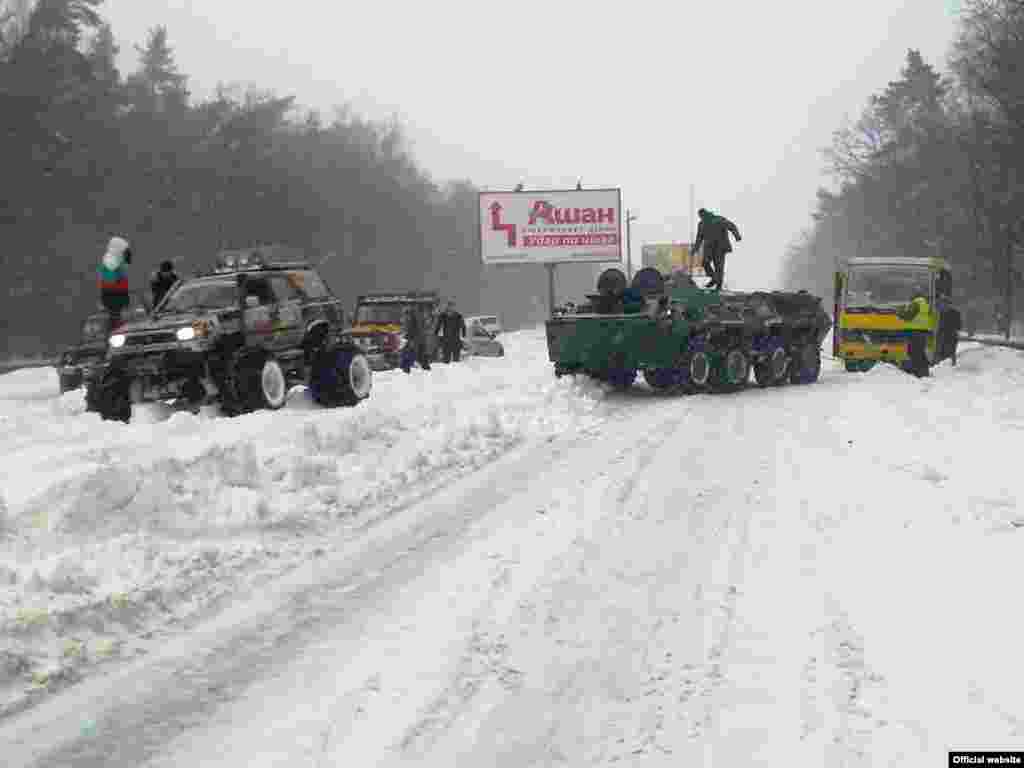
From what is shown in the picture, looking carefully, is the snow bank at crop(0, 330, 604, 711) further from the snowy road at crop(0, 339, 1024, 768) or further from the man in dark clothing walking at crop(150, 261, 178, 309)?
the man in dark clothing walking at crop(150, 261, 178, 309)

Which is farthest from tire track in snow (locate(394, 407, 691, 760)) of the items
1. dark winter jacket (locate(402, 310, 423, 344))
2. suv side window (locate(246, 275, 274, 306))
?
dark winter jacket (locate(402, 310, 423, 344))

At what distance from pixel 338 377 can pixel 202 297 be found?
2076 mm

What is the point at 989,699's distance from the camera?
12.5ft

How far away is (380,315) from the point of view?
23.6 meters

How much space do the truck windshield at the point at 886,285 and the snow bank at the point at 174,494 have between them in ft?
32.6

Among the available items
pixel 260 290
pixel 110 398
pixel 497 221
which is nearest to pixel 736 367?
pixel 260 290

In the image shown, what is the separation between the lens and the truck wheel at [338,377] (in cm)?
1388

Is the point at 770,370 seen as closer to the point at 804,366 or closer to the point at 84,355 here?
the point at 804,366

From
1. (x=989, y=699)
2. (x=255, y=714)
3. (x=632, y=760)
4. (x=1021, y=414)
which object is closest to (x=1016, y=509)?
(x=989, y=699)

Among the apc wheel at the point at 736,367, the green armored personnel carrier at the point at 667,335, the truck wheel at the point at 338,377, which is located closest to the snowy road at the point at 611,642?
the truck wheel at the point at 338,377

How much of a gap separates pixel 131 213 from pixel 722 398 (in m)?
36.7

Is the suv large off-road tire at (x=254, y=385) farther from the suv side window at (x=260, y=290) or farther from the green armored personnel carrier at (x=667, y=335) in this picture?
the green armored personnel carrier at (x=667, y=335)

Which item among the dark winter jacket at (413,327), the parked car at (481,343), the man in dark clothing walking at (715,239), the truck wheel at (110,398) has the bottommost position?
the parked car at (481,343)

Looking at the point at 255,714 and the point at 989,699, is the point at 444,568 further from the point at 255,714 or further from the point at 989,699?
the point at 989,699
